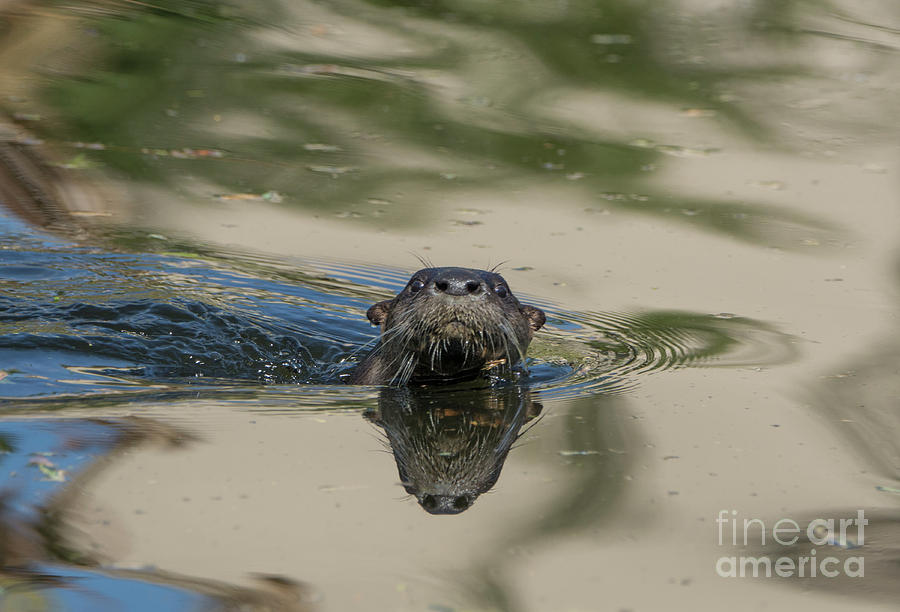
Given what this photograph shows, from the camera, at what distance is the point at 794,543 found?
3562 millimetres

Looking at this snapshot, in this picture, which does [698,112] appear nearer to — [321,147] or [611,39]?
[611,39]

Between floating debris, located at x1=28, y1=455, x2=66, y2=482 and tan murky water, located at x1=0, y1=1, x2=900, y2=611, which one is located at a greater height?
floating debris, located at x1=28, y1=455, x2=66, y2=482

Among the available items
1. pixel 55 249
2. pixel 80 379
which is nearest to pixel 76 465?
pixel 80 379

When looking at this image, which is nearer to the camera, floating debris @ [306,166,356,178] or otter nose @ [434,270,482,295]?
otter nose @ [434,270,482,295]

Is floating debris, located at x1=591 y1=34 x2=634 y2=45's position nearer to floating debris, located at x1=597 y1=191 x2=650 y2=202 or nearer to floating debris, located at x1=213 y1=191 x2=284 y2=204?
floating debris, located at x1=597 y1=191 x2=650 y2=202

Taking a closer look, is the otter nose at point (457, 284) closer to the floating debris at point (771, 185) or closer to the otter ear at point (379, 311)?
the otter ear at point (379, 311)

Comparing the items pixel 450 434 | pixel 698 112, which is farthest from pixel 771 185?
pixel 450 434

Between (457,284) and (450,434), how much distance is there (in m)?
0.59

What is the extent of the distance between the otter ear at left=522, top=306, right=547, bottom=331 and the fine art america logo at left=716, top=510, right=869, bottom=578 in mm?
1744

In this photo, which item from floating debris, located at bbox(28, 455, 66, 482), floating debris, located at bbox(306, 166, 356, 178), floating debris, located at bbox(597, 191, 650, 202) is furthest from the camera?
floating debris, located at bbox(306, 166, 356, 178)

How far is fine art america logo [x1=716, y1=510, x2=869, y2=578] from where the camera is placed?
3391 mm

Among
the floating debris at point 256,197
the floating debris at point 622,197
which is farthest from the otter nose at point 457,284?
the floating debris at point 622,197

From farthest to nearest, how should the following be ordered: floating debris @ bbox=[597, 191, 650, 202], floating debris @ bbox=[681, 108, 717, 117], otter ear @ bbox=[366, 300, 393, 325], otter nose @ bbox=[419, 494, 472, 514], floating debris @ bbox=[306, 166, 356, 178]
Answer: floating debris @ bbox=[681, 108, 717, 117]
floating debris @ bbox=[306, 166, 356, 178]
floating debris @ bbox=[597, 191, 650, 202]
otter ear @ bbox=[366, 300, 393, 325]
otter nose @ bbox=[419, 494, 472, 514]

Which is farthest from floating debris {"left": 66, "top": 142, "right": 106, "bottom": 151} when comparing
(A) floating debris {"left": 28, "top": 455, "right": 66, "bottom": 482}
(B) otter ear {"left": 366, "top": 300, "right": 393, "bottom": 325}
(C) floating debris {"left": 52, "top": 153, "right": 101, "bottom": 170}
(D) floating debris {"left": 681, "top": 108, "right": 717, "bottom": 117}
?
(A) floating debris {"left": 28, "top": 455, "right": 66, "bottom": 482}
